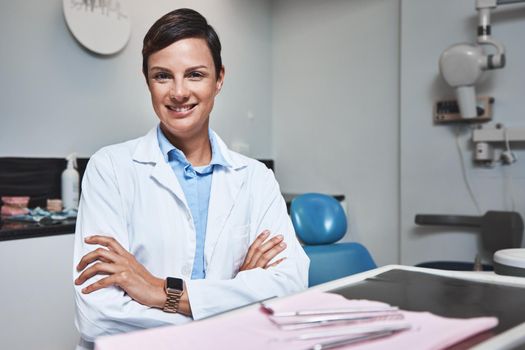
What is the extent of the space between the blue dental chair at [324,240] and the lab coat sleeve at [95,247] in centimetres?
96

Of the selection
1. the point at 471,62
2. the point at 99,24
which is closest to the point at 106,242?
the point at 99,24

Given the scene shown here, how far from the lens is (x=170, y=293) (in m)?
1.06

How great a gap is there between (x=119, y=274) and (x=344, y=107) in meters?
2.44

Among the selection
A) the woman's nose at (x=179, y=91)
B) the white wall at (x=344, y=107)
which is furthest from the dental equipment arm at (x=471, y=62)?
the woman's nose at (x=179, y=91)

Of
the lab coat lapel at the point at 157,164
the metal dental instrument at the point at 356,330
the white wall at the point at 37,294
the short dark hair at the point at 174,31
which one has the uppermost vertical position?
the short dark hair at the point at 174,31

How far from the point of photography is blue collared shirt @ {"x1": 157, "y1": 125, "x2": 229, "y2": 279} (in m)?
1.24

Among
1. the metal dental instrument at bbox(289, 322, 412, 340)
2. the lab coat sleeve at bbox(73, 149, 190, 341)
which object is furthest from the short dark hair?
the metal dental instrument at bbox(289, 322, 412, 340)

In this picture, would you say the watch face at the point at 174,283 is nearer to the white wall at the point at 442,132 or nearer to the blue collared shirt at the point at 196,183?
the blue collared shirt at the point at 196,183

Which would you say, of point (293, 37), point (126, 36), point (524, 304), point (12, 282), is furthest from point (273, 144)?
point (524, 304)

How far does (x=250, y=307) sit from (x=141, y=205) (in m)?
0.57

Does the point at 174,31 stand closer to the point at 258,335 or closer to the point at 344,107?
the point at 258,335

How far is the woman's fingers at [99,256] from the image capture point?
108 cm

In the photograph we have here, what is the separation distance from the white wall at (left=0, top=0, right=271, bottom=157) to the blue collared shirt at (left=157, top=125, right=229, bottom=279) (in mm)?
1041

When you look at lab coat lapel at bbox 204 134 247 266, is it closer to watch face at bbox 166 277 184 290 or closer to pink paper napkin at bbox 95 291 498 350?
watch face at bbox 166 277 184 290
